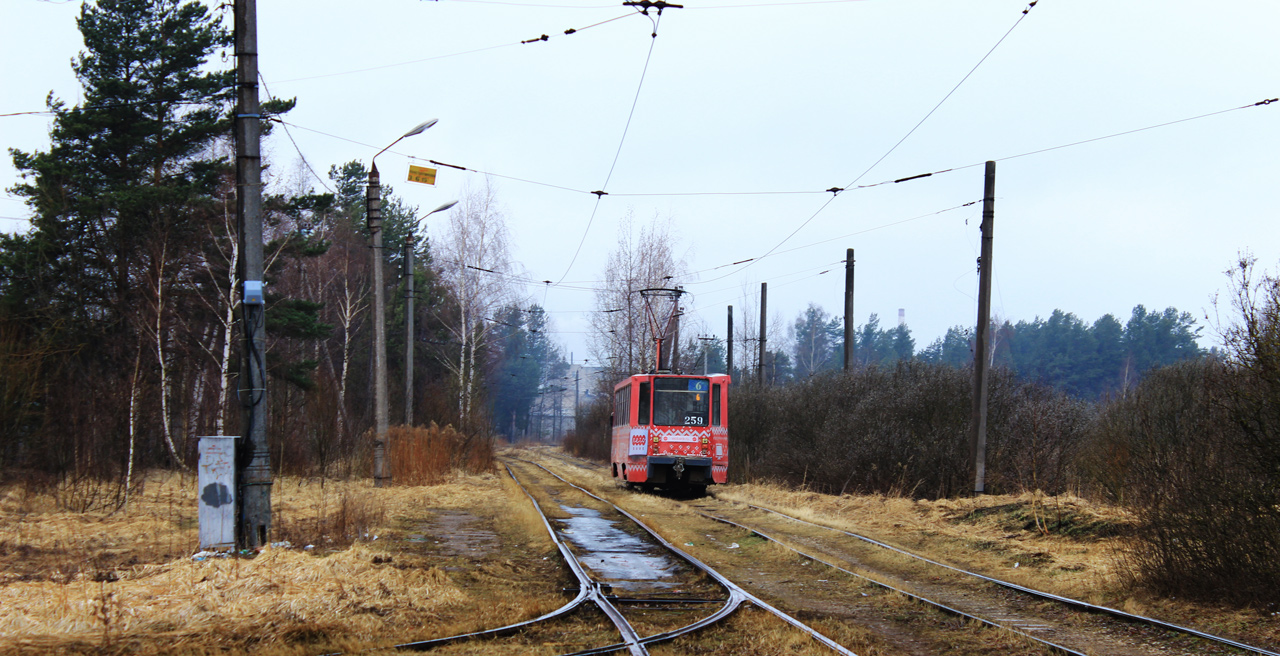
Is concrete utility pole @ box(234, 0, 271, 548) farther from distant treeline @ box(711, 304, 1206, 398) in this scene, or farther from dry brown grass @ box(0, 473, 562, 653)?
distant treeline @ box(711, 304, 1206, 398)

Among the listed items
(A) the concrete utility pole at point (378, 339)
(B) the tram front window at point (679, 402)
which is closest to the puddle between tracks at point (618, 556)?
(A) the concrete utility pole at point (378, 339)

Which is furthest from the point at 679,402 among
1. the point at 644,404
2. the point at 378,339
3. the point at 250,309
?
the point at 250,309

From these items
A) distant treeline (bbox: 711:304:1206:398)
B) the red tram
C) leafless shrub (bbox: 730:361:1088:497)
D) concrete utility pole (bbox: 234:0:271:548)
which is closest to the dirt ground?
concrete utility pole (bbox: 234:0:271:548)

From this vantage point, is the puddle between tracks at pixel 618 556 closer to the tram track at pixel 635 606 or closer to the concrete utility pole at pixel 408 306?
the tram track at pixel 635 606

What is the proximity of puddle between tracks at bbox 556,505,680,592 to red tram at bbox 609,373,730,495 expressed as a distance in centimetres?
528

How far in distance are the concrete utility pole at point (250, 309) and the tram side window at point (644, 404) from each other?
12699 millimetres

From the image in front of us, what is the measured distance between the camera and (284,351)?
38.8 metres

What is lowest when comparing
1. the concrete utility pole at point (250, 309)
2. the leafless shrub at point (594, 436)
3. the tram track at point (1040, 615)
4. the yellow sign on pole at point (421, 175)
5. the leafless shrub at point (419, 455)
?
the leafless shrub at point (594, 436)

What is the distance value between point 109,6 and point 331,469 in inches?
538

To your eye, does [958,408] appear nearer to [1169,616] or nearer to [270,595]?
[1169,616]

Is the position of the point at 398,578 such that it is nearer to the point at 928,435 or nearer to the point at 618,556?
the point at 618,556

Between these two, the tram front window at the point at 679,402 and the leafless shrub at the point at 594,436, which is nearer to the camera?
the tram front window at the point at 679,402

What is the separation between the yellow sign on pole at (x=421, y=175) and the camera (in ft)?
60.0

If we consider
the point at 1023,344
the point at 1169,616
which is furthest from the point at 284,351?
the point at 1023,344
